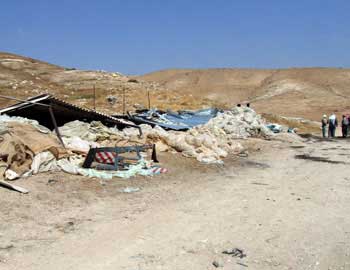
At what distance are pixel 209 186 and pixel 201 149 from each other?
415cm

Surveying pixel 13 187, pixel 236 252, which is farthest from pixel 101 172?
pixel 236 252

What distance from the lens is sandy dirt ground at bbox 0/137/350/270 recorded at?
605cm

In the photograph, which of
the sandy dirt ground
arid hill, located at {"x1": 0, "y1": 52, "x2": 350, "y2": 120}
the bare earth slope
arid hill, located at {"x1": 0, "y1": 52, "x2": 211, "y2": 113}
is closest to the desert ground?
the sandy dirt ground

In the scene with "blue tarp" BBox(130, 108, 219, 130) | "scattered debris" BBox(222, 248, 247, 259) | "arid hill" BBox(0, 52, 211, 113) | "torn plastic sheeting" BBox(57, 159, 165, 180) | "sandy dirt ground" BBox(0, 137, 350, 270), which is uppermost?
"arid hill" BBox(0, 52, 211, 113)

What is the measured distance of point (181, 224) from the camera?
7688 millimetres

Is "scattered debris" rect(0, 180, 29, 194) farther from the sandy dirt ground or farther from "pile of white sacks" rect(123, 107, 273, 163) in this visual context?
"pile of white sacks" rect(123, 107, 273, 163)

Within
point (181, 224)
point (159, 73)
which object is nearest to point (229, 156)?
point (181, 224)

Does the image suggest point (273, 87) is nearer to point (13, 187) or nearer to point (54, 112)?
point (54, 112)

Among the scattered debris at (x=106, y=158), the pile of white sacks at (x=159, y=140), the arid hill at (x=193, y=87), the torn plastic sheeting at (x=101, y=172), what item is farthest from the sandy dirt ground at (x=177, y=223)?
the arid hill at (x=193, y=87)

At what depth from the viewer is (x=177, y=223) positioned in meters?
7.75

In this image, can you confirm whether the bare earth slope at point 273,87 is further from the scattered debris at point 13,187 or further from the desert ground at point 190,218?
the scattered debris at point 13,187

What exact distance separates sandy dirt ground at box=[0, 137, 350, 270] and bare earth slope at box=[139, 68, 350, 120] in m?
35.0

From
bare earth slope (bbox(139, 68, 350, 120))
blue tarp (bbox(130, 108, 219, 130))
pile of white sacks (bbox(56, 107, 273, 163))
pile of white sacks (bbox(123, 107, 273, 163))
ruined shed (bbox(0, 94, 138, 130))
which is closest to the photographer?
ruined shed (bbox(0, 94, 138, 130))

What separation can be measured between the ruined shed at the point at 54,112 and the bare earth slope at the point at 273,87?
30.9 meters
